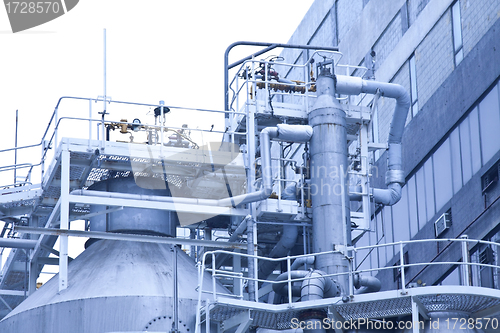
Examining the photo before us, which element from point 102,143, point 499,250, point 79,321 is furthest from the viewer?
point 499,250

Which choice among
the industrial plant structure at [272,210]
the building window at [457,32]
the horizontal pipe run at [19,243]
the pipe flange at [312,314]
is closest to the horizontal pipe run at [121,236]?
the industrial plant structure at [272,210]

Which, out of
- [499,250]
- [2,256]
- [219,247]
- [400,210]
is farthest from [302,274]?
[2,256]

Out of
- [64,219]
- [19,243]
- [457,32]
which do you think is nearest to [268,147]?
[64,219]

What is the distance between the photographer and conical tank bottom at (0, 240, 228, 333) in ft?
63.8

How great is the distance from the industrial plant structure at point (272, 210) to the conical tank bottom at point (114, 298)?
0.04m

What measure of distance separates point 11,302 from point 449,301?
56.9 ft

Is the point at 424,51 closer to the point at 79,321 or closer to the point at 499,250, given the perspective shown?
the point at 499,250

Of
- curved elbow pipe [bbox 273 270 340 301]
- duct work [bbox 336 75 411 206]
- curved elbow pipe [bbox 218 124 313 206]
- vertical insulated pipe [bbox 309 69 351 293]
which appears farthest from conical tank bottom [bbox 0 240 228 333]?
duct work [bbox 336 75 411 206]

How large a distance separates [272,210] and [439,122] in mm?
9234

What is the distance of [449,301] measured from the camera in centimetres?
1700

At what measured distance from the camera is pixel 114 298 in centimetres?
1961

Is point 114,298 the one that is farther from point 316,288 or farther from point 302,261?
point 302,261

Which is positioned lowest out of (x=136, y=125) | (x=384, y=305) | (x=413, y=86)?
(x=384, y=305)

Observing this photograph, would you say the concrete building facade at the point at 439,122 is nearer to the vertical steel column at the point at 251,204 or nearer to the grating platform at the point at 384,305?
the vertical steel column at the point at 251,204
